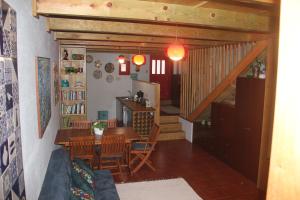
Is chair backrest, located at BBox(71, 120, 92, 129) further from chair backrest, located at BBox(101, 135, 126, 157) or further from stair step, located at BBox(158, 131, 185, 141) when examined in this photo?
stair step, located at BBox(158, 131, 185, 141)

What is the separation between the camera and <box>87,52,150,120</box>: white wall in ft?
30.2

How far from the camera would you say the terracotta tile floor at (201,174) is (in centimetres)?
420

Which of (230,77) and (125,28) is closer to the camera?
(125,28)

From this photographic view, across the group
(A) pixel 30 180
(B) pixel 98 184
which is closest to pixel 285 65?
(A) pixel 30 180

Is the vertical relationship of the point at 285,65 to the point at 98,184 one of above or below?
above

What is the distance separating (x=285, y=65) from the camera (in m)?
0.89

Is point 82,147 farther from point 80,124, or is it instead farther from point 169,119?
point 169,119

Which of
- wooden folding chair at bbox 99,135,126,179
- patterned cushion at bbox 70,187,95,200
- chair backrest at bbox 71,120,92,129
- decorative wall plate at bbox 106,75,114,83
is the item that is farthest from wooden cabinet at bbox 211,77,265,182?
decorative wall plate at bbox 106,75,114,83

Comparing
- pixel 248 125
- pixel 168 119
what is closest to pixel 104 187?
pixel 248 125

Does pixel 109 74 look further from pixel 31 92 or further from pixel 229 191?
pixel 31 92

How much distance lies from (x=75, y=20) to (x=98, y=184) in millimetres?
2386

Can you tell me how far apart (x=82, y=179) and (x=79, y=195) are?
0.46 m

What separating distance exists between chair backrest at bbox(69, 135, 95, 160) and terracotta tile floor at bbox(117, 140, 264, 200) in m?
0.94

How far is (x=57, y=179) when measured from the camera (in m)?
2.64
